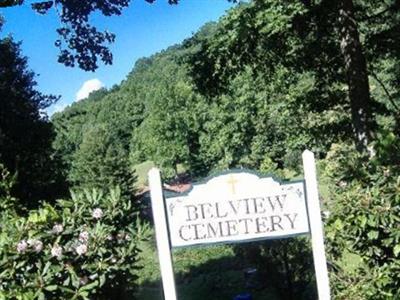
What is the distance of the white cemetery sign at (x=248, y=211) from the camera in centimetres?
459

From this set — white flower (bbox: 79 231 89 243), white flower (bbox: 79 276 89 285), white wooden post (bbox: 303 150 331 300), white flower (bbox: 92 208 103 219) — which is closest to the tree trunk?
white wooden post (bbox: 303 150 331 300)

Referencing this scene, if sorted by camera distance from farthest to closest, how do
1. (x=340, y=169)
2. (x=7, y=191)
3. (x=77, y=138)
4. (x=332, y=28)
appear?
(x=77, y=138)
(x=332, y=28)
(x=340, y=169)
(x=7, y=191)

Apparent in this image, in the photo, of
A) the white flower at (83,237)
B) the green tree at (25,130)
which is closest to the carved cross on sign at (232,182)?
the white flower at (83,237)

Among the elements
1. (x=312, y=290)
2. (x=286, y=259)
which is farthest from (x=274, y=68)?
(x=312, y=290)

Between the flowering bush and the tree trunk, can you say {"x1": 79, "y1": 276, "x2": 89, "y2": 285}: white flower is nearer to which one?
the flowering bush

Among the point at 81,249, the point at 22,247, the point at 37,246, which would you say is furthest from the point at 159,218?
the point at 22,247

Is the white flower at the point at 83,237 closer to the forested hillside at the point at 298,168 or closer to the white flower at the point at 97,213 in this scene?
the forested hillside at the point at 298,168

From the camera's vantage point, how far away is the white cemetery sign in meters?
4.59

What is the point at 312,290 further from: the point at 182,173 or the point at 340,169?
the point at 182,173

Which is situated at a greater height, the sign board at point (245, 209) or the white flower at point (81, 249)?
the sign board at point (245, 209)

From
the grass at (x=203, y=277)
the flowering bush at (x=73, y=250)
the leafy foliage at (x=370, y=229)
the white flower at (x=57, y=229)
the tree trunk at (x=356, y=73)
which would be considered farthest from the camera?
the grass at (x=203, y=277)

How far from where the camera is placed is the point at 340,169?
5777 mm

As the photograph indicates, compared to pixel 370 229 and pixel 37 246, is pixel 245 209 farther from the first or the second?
pixel 37 246

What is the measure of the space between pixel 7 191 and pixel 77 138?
102 m
